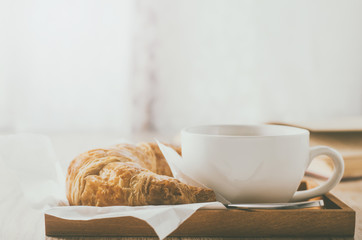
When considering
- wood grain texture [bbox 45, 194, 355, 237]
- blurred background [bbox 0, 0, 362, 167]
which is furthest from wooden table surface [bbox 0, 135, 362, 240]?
blurred background [bbox 0, 0, 362, 167]

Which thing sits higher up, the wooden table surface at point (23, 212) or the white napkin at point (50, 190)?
the white napkin at point (50, 190)

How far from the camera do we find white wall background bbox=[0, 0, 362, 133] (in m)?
1.69

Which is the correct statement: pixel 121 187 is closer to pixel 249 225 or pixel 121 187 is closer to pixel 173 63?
pixel 249 225

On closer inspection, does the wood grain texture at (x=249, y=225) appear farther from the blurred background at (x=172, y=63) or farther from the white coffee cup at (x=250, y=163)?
the blurred background at (x=172, y=63)

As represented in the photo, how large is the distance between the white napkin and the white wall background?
1.19 m

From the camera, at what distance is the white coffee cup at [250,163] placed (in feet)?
1.18

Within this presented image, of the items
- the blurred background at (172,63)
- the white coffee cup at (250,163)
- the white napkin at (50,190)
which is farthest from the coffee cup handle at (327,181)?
the blurred background at (172,63)

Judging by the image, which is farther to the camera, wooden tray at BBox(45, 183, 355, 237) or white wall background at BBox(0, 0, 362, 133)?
white wall background at BBox(0, 0, 362, 133)

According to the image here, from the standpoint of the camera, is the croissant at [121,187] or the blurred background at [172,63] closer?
the croissant at [121,187]

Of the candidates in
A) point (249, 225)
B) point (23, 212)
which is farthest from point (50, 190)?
point (249, 225)

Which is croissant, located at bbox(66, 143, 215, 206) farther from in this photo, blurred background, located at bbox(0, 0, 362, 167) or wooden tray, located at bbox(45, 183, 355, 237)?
blurred background, located at bbox(0, 0, 362, 167)

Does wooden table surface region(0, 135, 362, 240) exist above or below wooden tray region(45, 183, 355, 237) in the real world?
below

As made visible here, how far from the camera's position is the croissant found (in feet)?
1.15

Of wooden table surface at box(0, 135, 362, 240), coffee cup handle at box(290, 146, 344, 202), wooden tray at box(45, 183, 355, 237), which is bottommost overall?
wooden table surface at box(0, 135, 362, 240)
